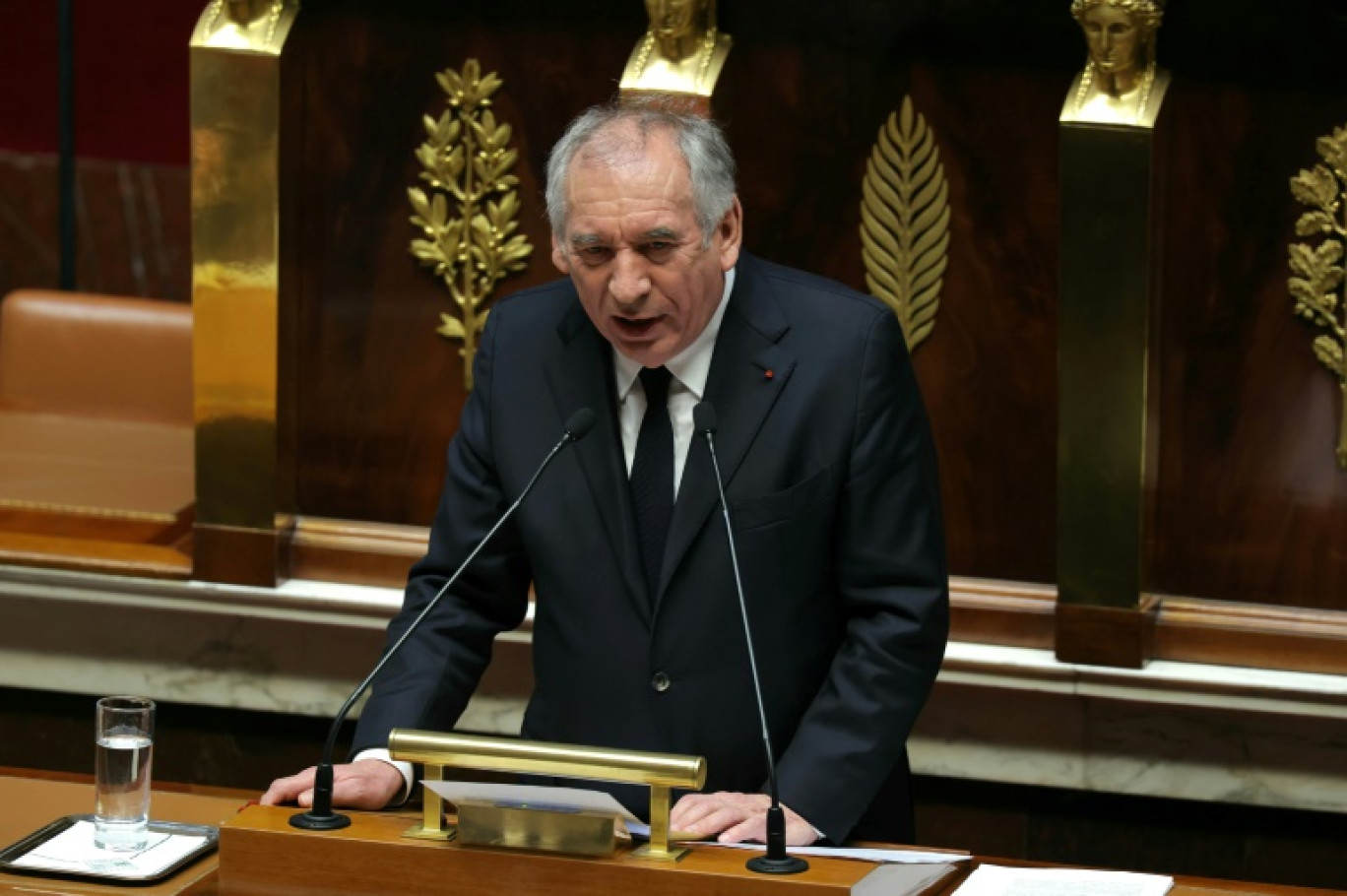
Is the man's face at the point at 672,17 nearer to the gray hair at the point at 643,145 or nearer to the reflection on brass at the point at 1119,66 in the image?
the reflection on brass at the point at 1119,66

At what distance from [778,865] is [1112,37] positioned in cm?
166

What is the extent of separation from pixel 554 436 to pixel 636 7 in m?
1.21

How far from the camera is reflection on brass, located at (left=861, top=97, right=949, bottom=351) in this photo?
3.81m

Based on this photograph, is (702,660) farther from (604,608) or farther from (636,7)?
(636,7)

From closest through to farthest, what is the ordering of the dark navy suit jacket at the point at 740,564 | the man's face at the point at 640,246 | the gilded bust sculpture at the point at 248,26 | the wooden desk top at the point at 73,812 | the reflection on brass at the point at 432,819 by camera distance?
the reflection on brass at the point at 432,819
the wooden desk top at the point at 73,812
the man's face at the point at 640,246
the dark navy suit jacket at the point at 740,564
the gilded bust sculpture at the point at 248,26

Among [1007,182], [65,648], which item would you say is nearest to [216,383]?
[65,648]

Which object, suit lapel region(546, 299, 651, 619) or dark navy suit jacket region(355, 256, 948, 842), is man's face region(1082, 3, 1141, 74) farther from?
suit lapel region(546, 299, 651, 619)

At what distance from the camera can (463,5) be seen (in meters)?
4.00

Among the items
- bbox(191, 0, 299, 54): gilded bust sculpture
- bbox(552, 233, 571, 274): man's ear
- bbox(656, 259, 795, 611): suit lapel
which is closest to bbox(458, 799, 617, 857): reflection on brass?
bbox(656, 259, 795, 611): suit lapel

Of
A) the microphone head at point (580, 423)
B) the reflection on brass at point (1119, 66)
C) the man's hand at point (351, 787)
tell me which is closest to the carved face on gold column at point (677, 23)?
the reflection on brass at point (1119, 66)

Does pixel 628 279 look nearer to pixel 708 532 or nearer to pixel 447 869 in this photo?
pixel 708 532

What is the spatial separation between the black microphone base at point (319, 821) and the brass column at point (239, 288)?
165cm

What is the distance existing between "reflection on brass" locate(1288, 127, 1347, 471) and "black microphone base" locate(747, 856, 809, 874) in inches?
64.7

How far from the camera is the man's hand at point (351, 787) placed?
2.57 m
